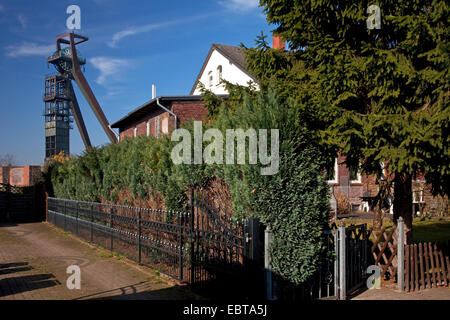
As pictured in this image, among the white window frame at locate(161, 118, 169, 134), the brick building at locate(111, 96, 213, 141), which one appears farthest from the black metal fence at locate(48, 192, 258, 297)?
the white window frame at locate(161, 118, 169, 134)

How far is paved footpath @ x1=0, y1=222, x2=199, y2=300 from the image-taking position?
7234 millimetres

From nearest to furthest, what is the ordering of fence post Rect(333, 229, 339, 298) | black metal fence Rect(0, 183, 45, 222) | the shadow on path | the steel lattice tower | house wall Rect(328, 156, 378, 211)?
fence post Rect(333, 229, 339, 298) → the shadow on path → black metal fence Rect(0, 183, 45, 222) → house wall Rect(328, 156, 378, 211) → the steel lattice tower

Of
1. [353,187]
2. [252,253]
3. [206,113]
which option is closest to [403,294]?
[252,253]

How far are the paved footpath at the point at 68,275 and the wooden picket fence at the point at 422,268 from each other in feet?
14.0

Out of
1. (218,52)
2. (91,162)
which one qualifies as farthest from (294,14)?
(218,52)

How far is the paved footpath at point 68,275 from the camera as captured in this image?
7.23 metres

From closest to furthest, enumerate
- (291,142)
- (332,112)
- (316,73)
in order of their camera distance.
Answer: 1. (291,142)
2. (332,112)
3. (316,73)

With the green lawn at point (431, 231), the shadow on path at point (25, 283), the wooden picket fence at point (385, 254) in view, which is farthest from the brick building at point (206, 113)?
the wooden picket fence at point (385, 254)

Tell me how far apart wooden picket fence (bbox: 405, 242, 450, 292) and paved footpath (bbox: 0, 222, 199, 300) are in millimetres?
4256

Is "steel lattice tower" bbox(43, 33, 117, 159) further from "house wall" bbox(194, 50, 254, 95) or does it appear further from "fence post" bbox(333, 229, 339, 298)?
"fence post" bbox(333, 229, 339, 298)

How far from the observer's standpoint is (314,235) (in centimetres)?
665

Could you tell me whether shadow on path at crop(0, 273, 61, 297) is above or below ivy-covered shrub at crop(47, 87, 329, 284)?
below
